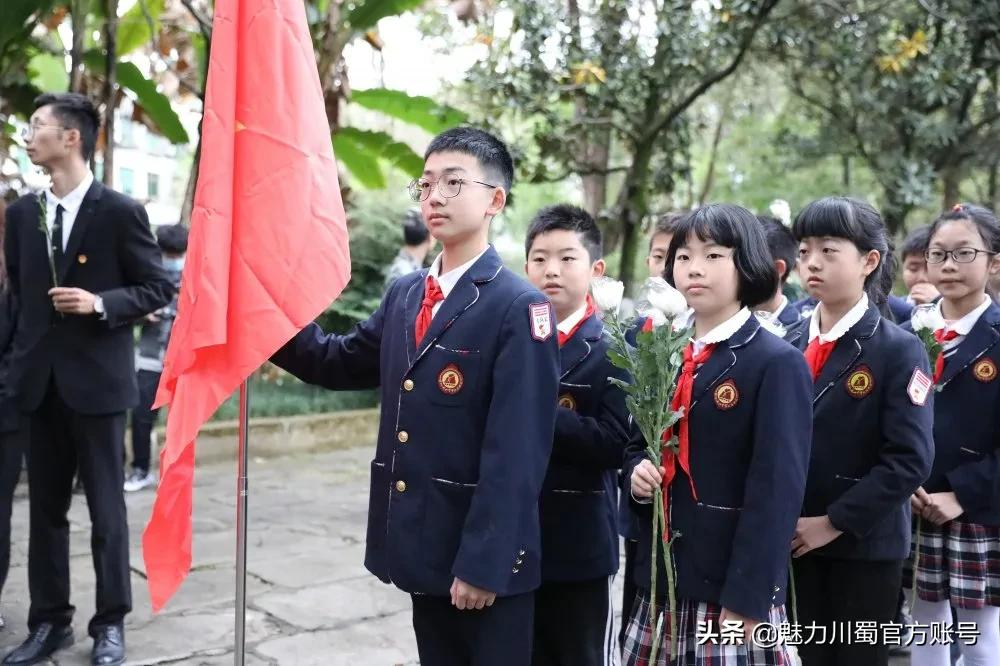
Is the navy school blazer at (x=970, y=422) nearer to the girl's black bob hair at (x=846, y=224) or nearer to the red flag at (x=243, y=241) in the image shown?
the girl's black bob hair at (x=846, y=224)

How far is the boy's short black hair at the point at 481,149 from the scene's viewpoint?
8.02ft

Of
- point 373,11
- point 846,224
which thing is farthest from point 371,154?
point 846,224

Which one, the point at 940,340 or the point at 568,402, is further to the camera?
the point at 940,340

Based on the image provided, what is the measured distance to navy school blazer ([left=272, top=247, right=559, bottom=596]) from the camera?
7.29ft

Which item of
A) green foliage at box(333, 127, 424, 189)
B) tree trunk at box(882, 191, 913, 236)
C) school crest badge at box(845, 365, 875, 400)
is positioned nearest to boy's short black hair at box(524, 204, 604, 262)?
school crest badge at box(845, 365, 875, 400)

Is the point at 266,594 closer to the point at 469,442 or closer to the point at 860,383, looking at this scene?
the point at 469,442

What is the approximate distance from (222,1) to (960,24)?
5.91 metres

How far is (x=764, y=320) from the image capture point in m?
Result: 2.66

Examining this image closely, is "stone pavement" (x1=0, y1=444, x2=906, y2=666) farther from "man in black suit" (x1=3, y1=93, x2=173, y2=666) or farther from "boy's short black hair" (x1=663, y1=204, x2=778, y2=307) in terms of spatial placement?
"boy's short black hair" (x1=663, y1=204, x2=778, y2=307)

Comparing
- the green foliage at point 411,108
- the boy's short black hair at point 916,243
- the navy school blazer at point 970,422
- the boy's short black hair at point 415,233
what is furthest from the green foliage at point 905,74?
the navy school blazer at point 970,422

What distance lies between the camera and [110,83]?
6512 mm

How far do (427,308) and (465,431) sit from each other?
34 centimetres

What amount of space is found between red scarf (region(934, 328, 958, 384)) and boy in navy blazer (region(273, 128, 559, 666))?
5.60 feet

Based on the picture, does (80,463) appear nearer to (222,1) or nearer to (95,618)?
(95,618)
